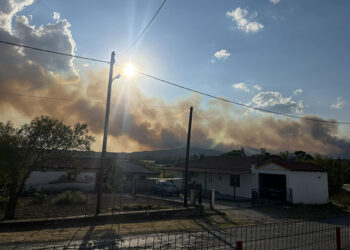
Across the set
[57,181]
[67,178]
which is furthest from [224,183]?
[57,181]

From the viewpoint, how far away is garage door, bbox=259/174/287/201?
26.5m

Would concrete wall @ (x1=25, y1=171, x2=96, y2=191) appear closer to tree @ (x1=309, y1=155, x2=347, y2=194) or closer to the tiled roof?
the tiled roof

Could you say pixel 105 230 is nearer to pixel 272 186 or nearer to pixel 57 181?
pixel 57 181

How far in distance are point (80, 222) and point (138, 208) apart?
5.75 m

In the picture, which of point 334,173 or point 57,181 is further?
point 334,173

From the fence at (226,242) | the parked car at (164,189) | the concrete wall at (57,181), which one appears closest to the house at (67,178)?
the concrete wall at (57,181)

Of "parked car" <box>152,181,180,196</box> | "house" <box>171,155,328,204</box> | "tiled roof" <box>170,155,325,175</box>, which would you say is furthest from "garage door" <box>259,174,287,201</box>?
"parked car" <box>152,181,180,196</box>

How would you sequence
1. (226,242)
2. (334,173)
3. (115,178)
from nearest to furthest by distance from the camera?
(226,242)
(334,173)
(115,178)

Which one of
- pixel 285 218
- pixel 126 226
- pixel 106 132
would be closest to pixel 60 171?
pixel 106 132

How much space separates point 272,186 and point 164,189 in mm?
13013

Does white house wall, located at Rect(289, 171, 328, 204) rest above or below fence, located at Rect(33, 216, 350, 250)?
above

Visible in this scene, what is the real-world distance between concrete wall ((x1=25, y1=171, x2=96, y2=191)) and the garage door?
67.4ft

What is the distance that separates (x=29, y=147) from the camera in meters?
15.9

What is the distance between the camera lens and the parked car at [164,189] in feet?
97.4
